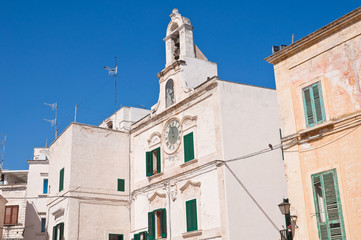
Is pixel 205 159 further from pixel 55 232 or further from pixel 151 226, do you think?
pixel 55 232

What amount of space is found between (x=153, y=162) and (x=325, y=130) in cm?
1332

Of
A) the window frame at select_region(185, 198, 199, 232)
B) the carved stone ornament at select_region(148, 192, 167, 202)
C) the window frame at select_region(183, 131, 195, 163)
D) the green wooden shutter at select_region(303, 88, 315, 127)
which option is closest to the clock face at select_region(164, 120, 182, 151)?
the window frame at select_region(183, 131, 195, 163)

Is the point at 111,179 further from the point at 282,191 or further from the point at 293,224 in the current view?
the point at 293,224

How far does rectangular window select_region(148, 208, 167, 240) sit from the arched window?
5.84 metres

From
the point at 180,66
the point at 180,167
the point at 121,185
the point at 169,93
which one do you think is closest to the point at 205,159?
the point at 180,167

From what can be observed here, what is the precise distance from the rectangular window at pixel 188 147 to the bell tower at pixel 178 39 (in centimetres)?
467

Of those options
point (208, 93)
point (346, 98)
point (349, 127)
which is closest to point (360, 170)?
point (349, 127)

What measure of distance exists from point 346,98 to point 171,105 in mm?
12350

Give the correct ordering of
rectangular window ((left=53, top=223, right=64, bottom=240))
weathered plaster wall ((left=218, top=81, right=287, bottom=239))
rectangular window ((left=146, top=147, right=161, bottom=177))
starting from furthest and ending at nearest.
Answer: rectangular window ((left=53, top=223, right=64, bottom=240)) → rectangular window ((left=146, top=147, right=161, bottom=177)) → weathered plaster wall ((left=218, top=81, right=287, bottom=239))

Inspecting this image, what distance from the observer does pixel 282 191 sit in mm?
22375

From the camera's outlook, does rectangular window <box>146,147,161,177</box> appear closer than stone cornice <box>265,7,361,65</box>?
No

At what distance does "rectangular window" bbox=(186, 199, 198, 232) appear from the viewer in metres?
22.7

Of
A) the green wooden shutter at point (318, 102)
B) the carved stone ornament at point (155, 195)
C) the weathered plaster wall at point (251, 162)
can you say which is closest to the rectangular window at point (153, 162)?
the carved stone ornament at point (155, 195)

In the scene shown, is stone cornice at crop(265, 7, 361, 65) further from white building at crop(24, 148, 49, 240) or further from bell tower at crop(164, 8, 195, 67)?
white building at crop(24, 148, 49, 240)
